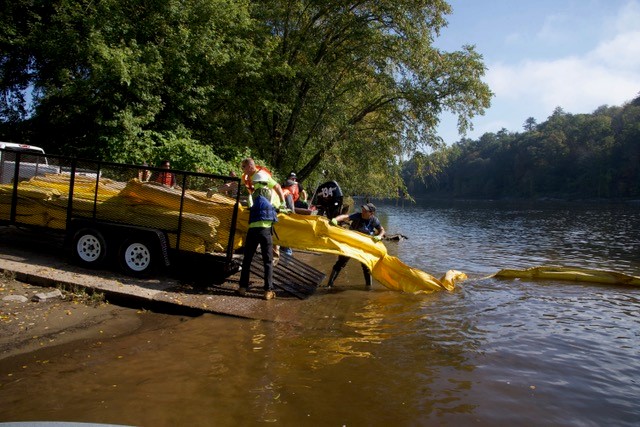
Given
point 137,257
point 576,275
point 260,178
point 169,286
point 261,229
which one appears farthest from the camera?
point 576,275

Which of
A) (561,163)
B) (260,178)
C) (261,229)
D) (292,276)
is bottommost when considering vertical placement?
(292,276)

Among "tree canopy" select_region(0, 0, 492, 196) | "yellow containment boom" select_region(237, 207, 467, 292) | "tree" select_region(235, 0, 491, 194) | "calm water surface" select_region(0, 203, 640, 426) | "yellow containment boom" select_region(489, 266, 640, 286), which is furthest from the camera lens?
"tree" select_region(235, 0, 491, 194)

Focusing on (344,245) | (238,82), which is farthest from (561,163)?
(344,245)

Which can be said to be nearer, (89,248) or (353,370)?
(353,370)

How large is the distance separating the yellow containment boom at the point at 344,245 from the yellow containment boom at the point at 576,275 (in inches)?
122

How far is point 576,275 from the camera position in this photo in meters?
11.3

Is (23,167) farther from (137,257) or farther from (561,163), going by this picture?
(561,163)

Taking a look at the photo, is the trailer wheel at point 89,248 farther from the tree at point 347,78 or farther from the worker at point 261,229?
the tree at point 347,78

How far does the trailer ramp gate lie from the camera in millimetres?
8227

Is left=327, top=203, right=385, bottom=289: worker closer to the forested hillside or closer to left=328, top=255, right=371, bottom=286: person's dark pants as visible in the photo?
left=328, top=255, right=371, bottom=286: person's dark pants

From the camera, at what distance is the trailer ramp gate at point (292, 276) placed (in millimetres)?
8227

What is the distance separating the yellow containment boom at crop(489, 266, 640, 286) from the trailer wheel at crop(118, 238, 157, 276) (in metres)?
8.54

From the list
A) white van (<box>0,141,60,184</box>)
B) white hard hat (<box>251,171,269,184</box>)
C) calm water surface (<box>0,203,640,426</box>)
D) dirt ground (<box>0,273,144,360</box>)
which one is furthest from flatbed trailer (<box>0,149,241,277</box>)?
calm water surface (<box>0,203,640,426</box>)

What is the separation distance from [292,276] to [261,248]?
1456 mm
